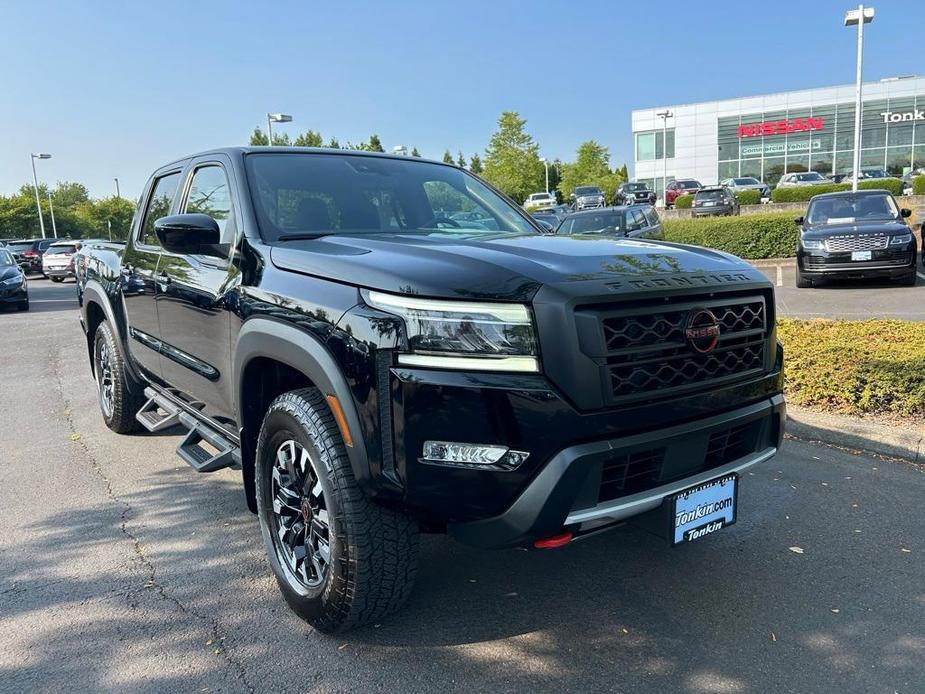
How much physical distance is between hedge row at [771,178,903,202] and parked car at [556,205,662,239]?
16.5 metres

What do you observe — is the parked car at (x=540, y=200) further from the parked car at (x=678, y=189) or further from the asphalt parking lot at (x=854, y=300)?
the asphalt parking lot at (x=854, y=300)

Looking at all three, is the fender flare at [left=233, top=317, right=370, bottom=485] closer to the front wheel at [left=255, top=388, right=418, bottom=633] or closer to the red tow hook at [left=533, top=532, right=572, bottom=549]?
the front wheel at [left=255, top=388, right=418, bottom=633]

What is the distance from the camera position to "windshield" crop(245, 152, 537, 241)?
133 inches

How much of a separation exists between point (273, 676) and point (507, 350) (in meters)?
1.44

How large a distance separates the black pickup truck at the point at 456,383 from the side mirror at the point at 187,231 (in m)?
0.01

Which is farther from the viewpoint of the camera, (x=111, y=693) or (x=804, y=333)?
(x=804, y=333)

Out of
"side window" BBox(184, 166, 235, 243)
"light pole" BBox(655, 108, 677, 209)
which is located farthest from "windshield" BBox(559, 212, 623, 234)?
"light pole" BBox(655, 108, 677, 209)

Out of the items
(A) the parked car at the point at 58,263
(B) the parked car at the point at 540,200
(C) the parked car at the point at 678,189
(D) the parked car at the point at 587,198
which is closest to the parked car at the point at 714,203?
(D) the parked car at the point at 587,198

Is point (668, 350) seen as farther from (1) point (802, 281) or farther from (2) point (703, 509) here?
(1) point (802, 281)

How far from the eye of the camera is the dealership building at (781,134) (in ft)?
154

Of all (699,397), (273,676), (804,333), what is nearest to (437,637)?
(273,676)

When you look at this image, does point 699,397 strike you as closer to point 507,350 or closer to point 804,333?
point 507,350

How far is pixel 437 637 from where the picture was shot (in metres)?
2.79

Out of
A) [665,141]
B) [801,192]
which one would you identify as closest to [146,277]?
[801,192]
